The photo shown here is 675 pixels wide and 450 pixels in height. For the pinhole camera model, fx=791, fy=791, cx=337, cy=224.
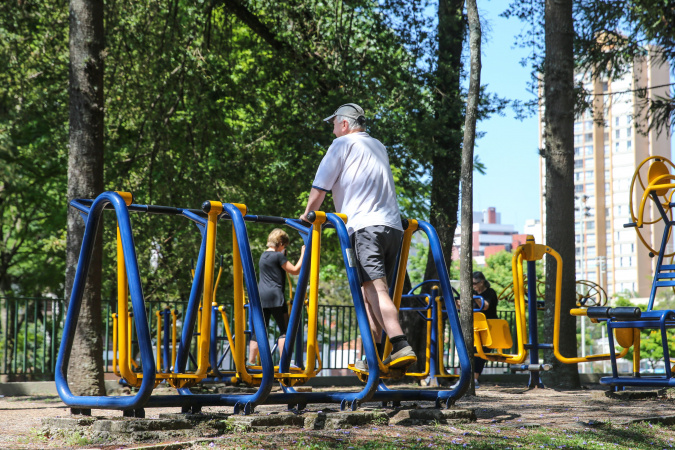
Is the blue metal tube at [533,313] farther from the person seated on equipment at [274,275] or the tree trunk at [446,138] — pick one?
the tree trunk at [446,138]

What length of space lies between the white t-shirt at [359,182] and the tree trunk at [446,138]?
671 cm

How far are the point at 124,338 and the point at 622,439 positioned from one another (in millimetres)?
2960

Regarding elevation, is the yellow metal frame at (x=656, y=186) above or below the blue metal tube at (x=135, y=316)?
above

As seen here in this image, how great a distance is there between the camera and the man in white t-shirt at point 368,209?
508 cm

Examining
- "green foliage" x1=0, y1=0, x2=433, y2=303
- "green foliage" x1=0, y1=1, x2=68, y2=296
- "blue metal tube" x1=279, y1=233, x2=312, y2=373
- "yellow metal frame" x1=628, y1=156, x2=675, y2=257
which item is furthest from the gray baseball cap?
"green foliage" x1=0, y1=1, x2=68, y2=296

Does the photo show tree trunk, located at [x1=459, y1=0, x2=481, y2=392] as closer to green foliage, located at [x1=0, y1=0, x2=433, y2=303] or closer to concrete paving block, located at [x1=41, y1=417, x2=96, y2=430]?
concrete paving block, located at [x1=41, y1=417, x2=96, y2=430]

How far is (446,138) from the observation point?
1255 centimetres

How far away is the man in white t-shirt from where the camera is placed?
5.08 metres

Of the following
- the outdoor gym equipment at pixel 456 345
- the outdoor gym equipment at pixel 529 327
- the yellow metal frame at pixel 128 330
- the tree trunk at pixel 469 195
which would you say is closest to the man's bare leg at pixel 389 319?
the outdoor gym equipment at pixel 456 345

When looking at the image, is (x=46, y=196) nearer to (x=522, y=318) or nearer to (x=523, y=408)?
(x=522, y=318)

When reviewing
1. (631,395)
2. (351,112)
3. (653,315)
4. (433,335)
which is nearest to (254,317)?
(351,112)

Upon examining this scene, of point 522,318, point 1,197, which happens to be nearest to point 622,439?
point 522,318

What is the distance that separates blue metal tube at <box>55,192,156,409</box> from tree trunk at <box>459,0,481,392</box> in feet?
12.1

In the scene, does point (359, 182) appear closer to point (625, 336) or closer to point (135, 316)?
point (135, 316)
